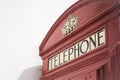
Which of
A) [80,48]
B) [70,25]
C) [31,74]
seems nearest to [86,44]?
[80,48]

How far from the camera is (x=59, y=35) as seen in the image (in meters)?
1.17

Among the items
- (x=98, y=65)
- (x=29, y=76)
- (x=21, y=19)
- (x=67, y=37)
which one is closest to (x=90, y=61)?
(x=98, y=65)

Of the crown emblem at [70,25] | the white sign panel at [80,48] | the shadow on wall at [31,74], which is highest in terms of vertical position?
the crown emblem at [70,25]

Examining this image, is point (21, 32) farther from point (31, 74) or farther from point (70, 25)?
point (70, 25)

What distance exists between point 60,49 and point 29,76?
1.29 ft

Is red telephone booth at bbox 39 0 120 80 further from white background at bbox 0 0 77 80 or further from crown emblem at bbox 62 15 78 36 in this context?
white background at bbox 0 0 77 80

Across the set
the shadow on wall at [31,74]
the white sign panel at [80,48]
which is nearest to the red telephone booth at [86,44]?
the white sign panel at [80,48]

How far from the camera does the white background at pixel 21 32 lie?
1396 mm

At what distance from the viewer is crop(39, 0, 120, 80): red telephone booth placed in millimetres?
823

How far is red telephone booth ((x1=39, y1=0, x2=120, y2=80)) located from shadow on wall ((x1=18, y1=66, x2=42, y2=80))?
0.68 ft

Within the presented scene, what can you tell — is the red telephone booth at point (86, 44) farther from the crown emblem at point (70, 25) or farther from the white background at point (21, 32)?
the white background at point (21, 32)

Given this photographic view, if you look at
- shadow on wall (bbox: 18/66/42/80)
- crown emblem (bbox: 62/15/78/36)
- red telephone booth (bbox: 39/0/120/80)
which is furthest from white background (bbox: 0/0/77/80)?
crown emblem (bbox: 62/15/78/36)

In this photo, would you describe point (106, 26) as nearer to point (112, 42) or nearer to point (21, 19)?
point (112, 42)

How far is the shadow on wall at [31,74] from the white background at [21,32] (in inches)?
0.8
